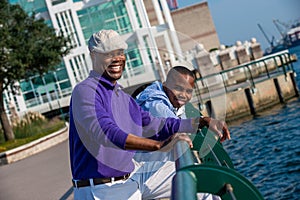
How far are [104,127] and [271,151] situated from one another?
1540cm

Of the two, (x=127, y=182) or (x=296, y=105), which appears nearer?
(x=127, y=182)

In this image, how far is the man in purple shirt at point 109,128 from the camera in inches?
112

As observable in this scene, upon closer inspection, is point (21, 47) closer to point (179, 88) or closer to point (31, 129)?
point (31, 129)

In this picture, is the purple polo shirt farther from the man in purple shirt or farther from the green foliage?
the green foliage

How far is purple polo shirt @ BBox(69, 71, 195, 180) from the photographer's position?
2.84 m

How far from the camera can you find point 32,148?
72.5 ft

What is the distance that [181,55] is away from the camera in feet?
16.0

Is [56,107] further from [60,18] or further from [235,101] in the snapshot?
[235,101]

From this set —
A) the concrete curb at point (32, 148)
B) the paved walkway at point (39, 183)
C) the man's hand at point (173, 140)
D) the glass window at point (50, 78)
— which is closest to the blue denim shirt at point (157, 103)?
→ the man's hand at point (173, 140)

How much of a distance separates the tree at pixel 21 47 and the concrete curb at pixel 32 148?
91.5 inches

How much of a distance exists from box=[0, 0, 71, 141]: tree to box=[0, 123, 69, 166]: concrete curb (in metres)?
2.32

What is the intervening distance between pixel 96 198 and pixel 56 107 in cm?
4070

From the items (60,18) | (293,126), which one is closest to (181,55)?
(293,126)

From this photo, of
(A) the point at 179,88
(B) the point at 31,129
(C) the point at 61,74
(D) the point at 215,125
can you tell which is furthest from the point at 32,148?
(C) the point at 61,74
